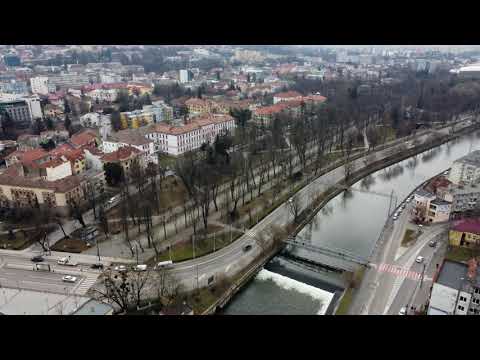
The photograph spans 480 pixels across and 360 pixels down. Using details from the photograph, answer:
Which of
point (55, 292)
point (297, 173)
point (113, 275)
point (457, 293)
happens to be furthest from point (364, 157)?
point (55, 292)

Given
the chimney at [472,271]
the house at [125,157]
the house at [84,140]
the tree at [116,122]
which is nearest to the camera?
the chimney at [472,271]

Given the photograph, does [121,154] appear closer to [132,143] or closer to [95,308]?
[132,143]

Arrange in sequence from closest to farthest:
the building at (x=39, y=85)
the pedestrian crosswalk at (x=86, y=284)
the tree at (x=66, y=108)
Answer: the pedestrian crosswalk at (x=86, y=284)
the tree at (x=66, y=108)
the building at (x=39, y=85)

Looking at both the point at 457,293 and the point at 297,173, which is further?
the point at 297,173

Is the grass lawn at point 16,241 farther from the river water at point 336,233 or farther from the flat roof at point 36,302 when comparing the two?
the river water at point 336,233

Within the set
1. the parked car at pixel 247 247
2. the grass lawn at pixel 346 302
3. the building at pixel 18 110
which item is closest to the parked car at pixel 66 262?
the parked car at pixel 247 247
